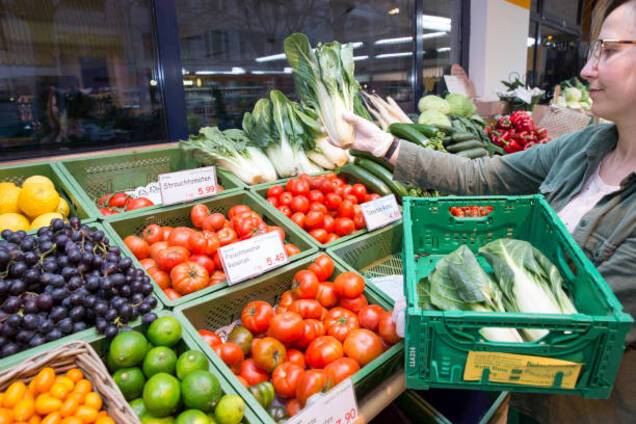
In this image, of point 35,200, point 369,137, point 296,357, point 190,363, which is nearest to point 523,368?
point 296,357

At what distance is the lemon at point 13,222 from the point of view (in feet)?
5.60

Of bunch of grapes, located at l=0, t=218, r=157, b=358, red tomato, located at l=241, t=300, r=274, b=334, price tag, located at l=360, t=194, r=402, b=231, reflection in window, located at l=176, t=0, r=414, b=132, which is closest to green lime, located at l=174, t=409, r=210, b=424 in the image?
bunch of grapes, located at l=0, t=218, r=157, b=358

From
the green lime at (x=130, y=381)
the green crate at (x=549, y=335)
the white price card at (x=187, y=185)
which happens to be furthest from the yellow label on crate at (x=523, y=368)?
the white price card at (x=187, y=185)

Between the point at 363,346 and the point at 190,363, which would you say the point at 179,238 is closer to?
the point at 190,363

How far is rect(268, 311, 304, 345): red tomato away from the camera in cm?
148

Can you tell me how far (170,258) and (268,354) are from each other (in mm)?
620

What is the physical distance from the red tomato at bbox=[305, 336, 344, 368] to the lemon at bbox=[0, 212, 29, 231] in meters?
1.30

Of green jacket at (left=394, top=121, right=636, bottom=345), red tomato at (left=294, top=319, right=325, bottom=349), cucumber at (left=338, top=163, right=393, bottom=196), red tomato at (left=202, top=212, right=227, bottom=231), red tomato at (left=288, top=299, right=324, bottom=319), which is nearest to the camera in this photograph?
green jacket at (left=394, top=121, right=636, bottom=345)

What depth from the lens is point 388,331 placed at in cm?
151

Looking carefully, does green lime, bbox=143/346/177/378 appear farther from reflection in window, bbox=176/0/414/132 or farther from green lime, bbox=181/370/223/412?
reflection in window, bbox=176/0/414/132

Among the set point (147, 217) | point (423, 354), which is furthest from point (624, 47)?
point (147, 217)

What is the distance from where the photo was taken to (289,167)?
2773mm

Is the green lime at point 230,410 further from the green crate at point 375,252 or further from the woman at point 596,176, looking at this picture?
the woman at point 596,176

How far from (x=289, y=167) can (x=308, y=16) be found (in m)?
1.90
